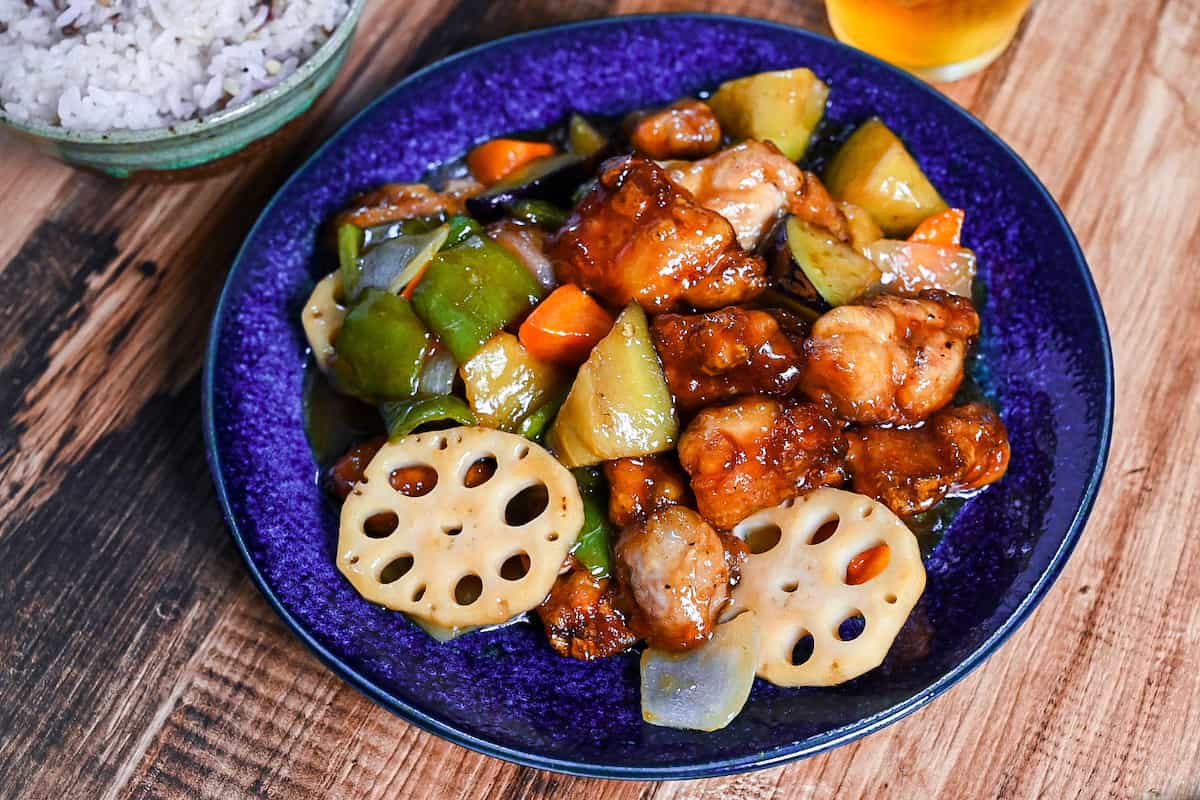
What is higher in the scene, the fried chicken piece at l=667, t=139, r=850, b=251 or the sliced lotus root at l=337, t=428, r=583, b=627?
the fried chicken piece at l=667, t=139, r=850, b=251

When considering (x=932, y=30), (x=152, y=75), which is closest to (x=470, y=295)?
(x=152, y=75)

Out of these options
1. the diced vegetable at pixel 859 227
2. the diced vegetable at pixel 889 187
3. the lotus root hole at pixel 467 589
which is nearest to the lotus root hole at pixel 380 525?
the lotus root hole at pixel 467 589

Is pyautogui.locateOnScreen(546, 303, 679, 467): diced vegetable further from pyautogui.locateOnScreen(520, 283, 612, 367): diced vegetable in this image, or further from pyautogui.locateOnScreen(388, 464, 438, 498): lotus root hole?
pyautogui.locateOnScreen(388, 464, 438, 498): lotus root hole

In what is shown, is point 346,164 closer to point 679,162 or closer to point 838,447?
point 679,162

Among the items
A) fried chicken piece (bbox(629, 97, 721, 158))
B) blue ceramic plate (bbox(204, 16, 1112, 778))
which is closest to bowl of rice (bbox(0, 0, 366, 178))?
blue ceramic plate (bbox(204, 16, 1112, 778))

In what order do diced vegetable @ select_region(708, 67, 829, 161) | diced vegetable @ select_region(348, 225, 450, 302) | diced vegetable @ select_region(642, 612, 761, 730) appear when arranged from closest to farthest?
diced vegetable @ select_region(642, 612, 761, 730) < diced vegetable @ select_region(348, 225, 450, 302) < diced vegetable @ select_region(708, 67, 829, 161)

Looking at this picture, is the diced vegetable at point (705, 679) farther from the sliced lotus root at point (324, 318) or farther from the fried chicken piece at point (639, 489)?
the sliced lotus root at point (324, 318)

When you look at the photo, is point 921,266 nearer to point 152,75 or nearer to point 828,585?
point 828,585
